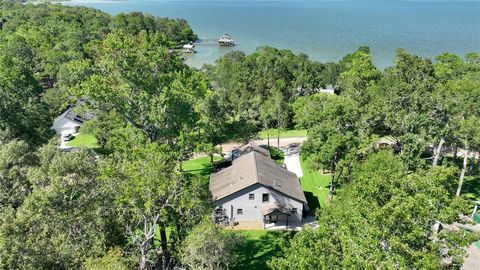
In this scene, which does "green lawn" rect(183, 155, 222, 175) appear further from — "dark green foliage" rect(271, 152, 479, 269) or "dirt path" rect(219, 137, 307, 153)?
"dark green foliage" rect(271, 152, 479, 269)

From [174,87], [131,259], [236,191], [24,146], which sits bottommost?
[236,191]

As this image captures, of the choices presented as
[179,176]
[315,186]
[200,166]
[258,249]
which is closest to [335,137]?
[315,186]

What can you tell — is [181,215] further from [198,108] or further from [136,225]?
[198,108]

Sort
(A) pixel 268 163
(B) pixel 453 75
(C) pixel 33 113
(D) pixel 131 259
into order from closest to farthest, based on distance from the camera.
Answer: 1. (D) pixel 131 259
2. (A) pixel 268 163
3. (C) pixel 33 113
4. (B) pixel 453 75

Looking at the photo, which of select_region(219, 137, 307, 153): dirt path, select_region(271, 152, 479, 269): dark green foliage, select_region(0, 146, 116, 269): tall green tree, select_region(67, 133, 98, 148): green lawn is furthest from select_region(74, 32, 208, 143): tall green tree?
select_region(67, 133, 98, 148): green lawn

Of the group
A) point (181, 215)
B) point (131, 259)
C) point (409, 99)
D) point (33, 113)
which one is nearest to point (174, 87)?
point (181, 215)

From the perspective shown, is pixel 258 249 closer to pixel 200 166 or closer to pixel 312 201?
pixel 312 201
